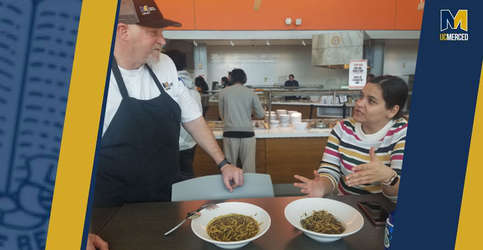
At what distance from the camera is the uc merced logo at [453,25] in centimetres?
31

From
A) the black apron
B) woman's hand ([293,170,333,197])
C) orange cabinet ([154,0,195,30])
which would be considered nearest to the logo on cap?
the black apron

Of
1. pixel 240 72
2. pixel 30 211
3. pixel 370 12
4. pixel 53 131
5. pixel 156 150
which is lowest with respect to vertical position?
pixel 156 150

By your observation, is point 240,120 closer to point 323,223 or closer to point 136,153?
point 136,153

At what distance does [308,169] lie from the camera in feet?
11.2

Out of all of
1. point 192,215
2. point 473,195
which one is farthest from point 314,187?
point 473,195

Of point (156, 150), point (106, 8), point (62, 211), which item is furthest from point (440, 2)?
point (156, 150)

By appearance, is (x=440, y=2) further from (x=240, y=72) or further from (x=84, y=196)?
(x=240, y=72)

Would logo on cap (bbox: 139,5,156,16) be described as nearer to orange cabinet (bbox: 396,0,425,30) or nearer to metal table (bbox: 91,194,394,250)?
metal table (bbox: 91,194,394,250)

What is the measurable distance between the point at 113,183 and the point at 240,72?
2.34 meters

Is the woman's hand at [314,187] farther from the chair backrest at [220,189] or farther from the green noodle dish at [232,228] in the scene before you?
the green noodle dish at [232,228]

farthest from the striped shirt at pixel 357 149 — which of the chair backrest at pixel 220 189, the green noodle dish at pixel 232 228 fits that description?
the green noodle dish at pixel 232 228

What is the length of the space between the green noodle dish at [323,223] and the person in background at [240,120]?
2.25 metres

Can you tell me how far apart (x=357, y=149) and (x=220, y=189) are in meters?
0.84

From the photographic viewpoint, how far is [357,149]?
1.66 m
